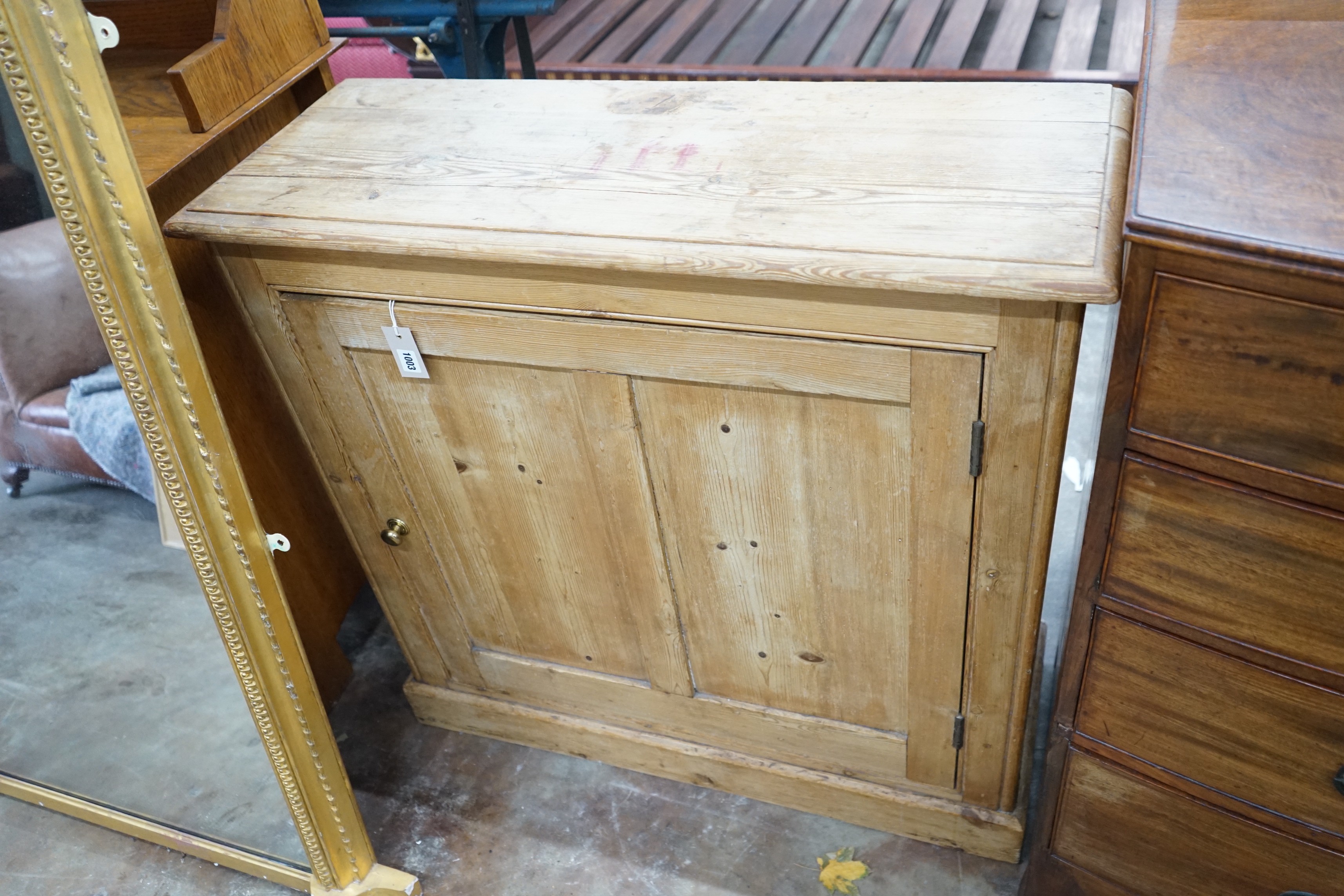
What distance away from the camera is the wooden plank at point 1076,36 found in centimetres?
270

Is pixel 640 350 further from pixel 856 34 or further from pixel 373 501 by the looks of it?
pixel 856 34

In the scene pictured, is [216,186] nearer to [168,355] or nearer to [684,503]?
[168,355]

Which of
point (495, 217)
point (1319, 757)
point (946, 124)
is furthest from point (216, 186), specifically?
point (1319, 757)

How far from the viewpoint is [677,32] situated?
3.08m

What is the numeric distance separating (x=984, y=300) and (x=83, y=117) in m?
1.10

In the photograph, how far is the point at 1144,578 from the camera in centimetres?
118

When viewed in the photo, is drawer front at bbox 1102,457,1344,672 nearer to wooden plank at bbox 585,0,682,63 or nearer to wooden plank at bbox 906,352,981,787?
wooden plank at bbox 906,352,981,787

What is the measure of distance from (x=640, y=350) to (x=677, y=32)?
6.64ft

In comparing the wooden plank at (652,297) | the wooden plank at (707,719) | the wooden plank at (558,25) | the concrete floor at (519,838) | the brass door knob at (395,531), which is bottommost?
the concrete floor at (519,838)

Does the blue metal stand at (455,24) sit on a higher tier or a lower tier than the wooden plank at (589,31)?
higher

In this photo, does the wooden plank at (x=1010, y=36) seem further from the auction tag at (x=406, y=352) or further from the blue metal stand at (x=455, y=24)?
the auction tag at (x=406, y=352)

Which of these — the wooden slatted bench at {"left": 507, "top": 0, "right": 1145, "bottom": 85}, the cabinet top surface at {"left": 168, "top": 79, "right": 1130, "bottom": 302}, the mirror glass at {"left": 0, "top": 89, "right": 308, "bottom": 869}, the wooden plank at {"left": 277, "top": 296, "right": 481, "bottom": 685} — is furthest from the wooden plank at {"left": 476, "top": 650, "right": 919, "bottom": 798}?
the wooden slatted bench at {"left": 507, "top": 0, "right": 1145, "bottom": 85}

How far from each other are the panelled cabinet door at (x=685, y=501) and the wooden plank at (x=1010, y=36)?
1.75m

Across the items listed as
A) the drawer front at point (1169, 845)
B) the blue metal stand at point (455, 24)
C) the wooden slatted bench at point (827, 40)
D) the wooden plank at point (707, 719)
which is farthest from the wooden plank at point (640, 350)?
the wooden slatted bench at point (827, 40)
